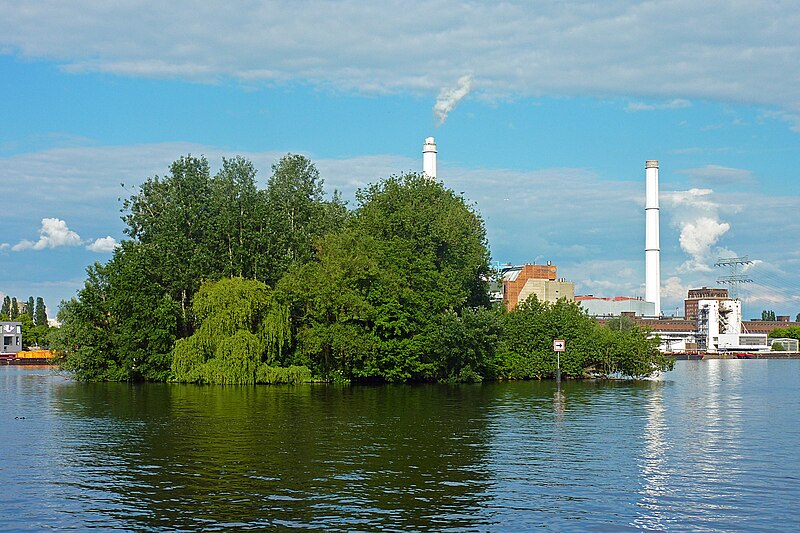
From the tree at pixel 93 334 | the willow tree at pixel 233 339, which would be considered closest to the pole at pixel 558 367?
the willow tree at pixel 233 339

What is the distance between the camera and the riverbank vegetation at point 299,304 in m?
79.2

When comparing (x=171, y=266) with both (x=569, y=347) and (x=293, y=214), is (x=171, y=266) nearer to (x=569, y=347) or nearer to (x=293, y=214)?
(x=293, y=214)

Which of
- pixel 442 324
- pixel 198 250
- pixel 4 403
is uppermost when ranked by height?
pixel 198 250

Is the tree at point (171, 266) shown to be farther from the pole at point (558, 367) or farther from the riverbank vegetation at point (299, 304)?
the pole at point (558, 367)

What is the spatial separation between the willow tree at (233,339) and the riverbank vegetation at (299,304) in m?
0.14

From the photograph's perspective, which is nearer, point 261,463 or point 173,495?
point 173,495

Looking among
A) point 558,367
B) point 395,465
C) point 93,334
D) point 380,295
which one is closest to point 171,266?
A: point 93,334

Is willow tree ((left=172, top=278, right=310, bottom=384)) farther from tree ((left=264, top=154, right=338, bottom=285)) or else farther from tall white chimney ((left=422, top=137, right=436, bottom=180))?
tall white chimney ((left=422, top=137, right=436, bottom=180))

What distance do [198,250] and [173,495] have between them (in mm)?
59140

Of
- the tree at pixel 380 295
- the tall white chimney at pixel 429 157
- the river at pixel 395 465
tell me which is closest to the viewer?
the river at pixel 395 465

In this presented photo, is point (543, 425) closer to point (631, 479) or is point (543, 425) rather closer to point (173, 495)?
point (631, 479)

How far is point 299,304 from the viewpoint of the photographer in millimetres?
82875

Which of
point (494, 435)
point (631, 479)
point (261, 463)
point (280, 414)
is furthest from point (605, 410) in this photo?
point (261, 463)

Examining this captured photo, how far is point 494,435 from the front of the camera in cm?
4328
